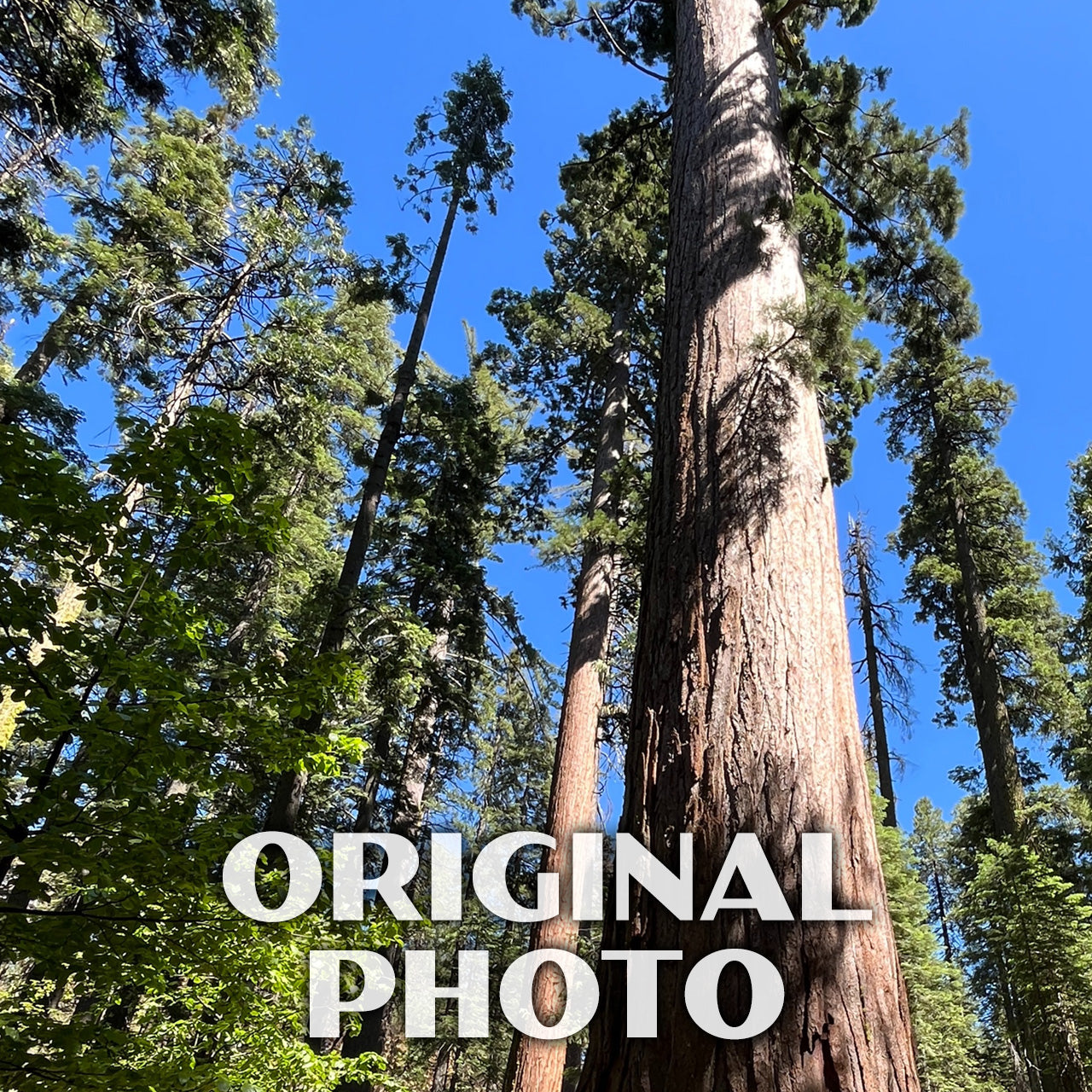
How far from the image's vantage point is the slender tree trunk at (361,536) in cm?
630

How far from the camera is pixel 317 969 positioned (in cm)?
417

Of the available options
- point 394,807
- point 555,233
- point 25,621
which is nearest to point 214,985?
point 25,621

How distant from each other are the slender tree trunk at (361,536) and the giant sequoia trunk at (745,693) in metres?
4.11

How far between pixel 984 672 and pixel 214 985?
13149mm

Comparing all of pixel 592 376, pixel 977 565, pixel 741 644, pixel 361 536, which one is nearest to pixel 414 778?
pixel 361 536

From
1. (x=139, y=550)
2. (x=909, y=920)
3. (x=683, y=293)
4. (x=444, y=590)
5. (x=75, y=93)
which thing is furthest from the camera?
(x=444, y=590)

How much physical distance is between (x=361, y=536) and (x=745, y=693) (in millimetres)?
6537

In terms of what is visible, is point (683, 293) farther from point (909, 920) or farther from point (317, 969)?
point (909, 920)

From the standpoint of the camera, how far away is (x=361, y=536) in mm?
7703

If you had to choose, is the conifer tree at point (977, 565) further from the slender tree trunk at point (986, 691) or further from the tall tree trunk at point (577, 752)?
the tall tree trunk at point (577, 752)

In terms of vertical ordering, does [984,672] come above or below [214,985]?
above

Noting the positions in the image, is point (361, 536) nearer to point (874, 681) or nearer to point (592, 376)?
point (592, 376)

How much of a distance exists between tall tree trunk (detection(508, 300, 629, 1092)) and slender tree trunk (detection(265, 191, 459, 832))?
7.92ft

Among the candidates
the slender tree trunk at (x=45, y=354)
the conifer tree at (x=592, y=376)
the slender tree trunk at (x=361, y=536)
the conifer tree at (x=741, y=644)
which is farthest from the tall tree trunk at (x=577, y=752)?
the slender tree trunk at (x=45, y=354)
